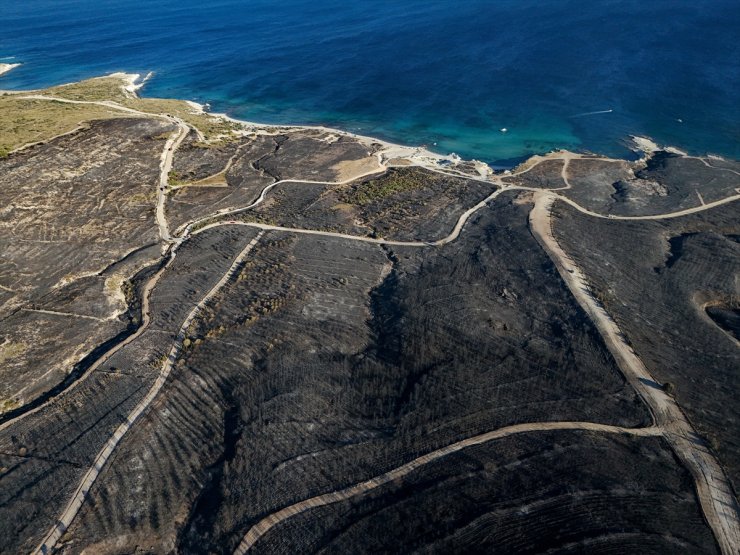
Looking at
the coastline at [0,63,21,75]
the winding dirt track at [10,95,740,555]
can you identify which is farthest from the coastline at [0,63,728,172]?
the coastline at [0,63,21,75]

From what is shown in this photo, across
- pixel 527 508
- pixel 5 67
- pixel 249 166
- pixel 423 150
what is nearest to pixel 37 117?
pixel 249 166

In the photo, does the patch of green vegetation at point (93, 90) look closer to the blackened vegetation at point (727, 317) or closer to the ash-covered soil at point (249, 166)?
the ash-covered soil at point (249, 166)

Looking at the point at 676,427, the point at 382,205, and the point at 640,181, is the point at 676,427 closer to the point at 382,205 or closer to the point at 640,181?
the point at 382,205

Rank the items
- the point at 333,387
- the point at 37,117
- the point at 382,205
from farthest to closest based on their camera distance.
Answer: the point at 37,117
the point at 382,205
the point at 333,387

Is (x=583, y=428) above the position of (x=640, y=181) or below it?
below

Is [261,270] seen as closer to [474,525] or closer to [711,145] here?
[474,525]

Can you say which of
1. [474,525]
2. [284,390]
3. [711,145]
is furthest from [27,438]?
[711,145]

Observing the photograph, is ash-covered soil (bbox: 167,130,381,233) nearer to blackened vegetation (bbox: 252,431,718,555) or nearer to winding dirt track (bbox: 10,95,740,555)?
winding dirt track (bbox: 10,95,740,555)
